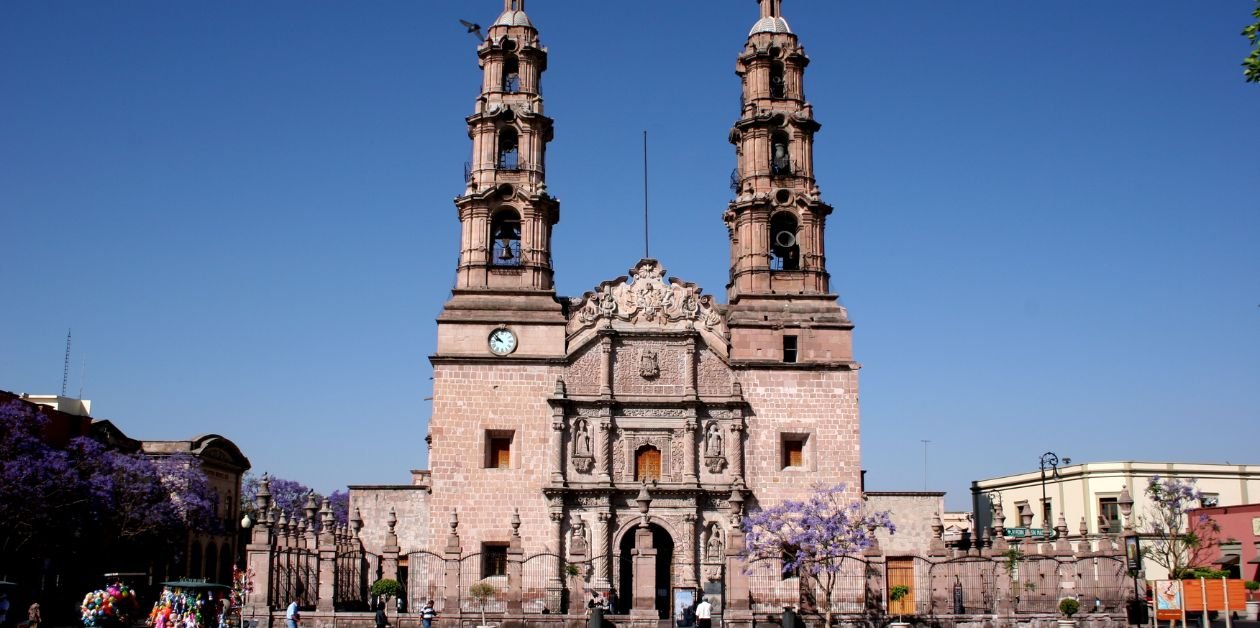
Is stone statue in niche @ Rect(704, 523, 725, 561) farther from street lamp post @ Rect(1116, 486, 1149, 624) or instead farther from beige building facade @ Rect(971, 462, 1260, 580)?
beige building facade @ Rect(971, 462, 1260, 580)

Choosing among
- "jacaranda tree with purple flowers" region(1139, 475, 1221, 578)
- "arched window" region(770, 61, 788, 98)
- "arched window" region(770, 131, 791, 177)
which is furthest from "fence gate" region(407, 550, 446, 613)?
"jacaranda tree with purple flowers" region(1139, 475, 1221, 578)

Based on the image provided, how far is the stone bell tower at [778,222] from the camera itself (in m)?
41.7

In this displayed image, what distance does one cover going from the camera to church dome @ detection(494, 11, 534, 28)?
43906 millimetres

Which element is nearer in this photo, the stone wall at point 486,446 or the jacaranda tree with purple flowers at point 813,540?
the jacaranda tree with purple flowers at point 813,540

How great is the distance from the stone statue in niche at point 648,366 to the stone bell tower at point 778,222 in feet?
8.97

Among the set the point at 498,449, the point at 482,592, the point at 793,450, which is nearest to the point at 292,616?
the point at 482,592

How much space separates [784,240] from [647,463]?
9.39 metres

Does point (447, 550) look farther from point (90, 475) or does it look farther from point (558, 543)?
point (90, 475)

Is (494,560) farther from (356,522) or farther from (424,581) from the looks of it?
(356,522)

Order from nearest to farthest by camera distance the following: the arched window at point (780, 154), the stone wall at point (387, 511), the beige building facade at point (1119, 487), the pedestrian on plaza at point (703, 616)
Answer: the pedestrian on plaza at point (703, 616)
the stone wall at point (387, 511)
the arched window at point (780, 154)
the beige building facade at point (1119, 487)

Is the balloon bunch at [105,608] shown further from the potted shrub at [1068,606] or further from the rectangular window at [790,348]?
the rectangular window at [790,348]

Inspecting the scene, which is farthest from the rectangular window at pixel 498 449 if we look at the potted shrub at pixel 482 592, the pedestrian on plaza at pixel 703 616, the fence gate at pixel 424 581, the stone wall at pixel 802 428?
the pedestrian on plaza at pixel 703 616

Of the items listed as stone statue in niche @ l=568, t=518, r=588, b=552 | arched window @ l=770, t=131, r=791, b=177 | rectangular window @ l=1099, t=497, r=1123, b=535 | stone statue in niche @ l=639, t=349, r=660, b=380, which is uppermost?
arched window @ l=770, t=131, r=791, b=177

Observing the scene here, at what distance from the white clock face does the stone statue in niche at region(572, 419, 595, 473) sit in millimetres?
3345
